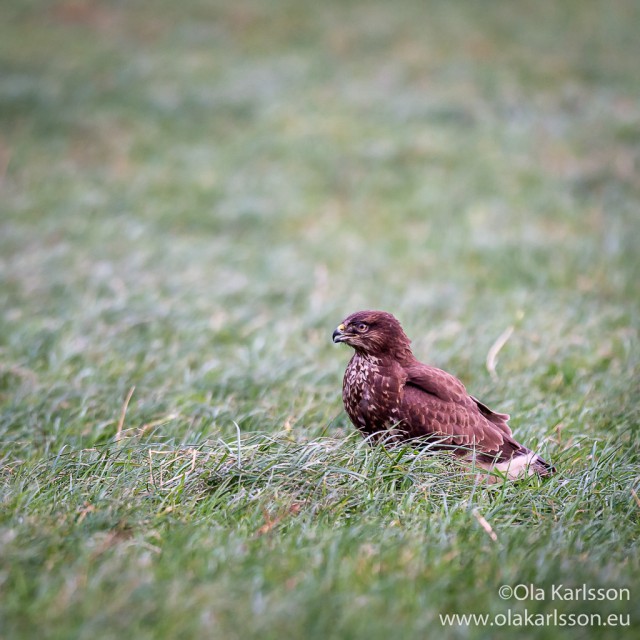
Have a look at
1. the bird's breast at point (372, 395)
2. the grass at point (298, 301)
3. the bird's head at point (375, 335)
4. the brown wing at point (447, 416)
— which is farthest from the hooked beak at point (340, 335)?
the grass at point (298, 301)

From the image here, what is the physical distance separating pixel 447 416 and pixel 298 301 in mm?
3590

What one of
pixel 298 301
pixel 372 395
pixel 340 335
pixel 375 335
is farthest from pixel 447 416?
pixel 298 301

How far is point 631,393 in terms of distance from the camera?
470 centimetres

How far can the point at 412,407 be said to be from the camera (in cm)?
359

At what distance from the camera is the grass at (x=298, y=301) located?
268 cm

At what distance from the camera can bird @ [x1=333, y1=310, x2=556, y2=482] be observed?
356 cm

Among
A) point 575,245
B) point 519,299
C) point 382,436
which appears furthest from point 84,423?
point 575,245

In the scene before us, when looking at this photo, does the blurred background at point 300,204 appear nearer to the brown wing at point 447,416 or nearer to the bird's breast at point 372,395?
the bird's breast at point 372,395

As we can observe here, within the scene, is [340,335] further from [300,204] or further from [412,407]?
[300,204]

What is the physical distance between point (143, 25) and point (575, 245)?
1135 centimetres

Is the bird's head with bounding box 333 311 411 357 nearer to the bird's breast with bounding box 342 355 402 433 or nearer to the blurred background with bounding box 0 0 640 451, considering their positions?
the bird's breast with bounding box 342 355 402 433

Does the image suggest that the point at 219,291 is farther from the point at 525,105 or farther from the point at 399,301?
the point at 525,105

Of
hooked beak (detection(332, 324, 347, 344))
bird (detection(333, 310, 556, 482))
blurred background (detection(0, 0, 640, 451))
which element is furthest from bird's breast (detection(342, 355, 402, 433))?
blurred background (detection(0, 0, 640, 451))

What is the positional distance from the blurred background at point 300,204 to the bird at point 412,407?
1.71ft
